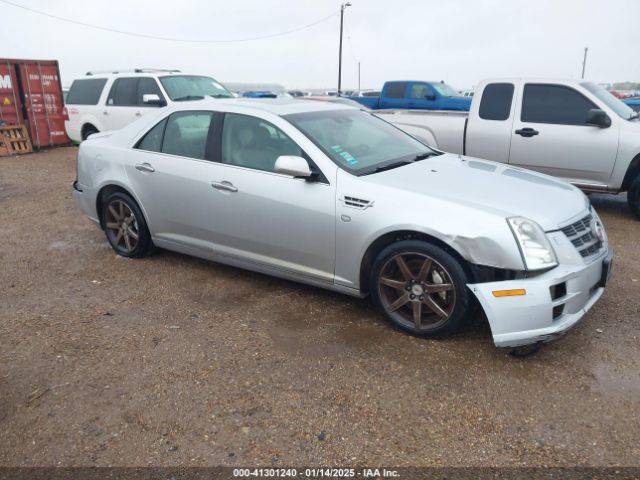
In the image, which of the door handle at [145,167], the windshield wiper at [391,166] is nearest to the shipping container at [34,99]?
the door handle at [145,167]

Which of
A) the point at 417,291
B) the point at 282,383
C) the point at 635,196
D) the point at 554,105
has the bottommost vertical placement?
the point at 282,383

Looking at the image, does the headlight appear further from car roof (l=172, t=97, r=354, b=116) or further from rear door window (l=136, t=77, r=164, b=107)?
rear door window (l=136, t=77, r=164, b=107)

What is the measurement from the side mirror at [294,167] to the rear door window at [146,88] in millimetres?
7214

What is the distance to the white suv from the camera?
10352 millimetres

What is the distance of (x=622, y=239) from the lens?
19.5 feet

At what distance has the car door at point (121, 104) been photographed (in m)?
10.6

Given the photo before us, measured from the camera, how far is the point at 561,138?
680 centimetres

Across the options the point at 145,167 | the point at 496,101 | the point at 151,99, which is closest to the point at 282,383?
the point at 145,167

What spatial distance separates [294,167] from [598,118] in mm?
4524

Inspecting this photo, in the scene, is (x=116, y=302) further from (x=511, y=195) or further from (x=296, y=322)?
(x=511, y=195)

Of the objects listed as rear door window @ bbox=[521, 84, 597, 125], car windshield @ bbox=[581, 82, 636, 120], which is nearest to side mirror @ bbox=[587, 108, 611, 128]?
rear door window @ bbox=[521, 84, 597, 125]

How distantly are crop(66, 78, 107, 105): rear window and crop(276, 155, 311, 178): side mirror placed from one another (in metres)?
8.90

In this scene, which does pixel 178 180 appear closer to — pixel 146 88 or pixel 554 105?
pixel 554 105

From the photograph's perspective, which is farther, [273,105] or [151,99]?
[151,99]
